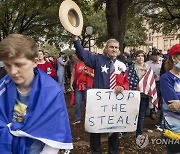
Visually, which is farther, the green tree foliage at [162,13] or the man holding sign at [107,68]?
the green tree foliage at [162,13]

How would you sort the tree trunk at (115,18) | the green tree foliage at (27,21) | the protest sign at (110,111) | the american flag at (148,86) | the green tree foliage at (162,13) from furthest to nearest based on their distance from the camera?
the green tree foliage at (27,21) < the green tree foliage at (162,13) < the tree trunk at (115,18) < the american flag at (148,86) < the protest sign at (110,111)

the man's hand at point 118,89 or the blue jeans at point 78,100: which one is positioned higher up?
the man's hand at point 118,89

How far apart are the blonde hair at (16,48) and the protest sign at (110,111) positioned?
291cm

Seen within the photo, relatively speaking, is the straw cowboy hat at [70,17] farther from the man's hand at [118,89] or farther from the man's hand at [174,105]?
the man's hand at [174,105]

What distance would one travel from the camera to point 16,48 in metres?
2.27

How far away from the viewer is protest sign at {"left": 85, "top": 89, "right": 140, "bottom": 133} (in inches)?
Answer: 208

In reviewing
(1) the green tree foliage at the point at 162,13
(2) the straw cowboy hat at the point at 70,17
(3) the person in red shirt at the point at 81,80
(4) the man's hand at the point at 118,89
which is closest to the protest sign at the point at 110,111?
(4) the man's hand at the point at 118,89

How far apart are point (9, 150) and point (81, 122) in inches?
242

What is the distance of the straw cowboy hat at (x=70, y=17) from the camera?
4.11m

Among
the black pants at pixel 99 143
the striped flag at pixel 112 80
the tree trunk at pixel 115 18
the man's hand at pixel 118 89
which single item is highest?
the tree trunk at pixel 115 18

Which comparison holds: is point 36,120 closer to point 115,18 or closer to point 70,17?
point 70,17

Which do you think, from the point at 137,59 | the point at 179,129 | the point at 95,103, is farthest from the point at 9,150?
the point at 137,59

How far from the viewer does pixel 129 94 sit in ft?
17.8

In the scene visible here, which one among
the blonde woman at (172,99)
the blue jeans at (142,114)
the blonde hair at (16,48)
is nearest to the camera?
the blonde hair at (16,48)
